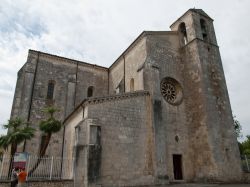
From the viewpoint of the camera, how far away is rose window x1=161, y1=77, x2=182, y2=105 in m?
19.6

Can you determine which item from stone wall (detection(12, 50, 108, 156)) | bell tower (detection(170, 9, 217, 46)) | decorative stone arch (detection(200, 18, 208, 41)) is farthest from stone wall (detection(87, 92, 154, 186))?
decorative stone arch (detection(200, 18, 208, 41))

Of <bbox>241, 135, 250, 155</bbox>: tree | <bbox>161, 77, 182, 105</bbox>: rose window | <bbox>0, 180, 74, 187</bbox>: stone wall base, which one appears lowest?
<bbox>0, 180, 74, 187</bbox>: stone wall base

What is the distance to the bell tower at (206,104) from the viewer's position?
17.3m

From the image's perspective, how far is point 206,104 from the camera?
1845 centimetres

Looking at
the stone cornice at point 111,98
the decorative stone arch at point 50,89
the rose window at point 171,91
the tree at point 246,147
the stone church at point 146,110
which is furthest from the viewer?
the tree at point 246,147

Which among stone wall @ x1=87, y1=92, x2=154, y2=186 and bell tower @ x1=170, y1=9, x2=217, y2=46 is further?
bell tower @ x1=170, y1=9, x2=217, y2=46

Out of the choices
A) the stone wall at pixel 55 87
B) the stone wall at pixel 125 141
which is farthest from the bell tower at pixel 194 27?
the stone wall at pixel 55 87

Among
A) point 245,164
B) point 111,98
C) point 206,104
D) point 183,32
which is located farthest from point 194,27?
point 245,164

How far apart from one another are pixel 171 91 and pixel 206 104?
3141 mm

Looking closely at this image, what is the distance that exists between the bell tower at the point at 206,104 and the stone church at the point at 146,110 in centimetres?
8

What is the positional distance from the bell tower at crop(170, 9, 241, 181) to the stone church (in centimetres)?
8

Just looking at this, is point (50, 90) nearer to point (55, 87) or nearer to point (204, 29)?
point (55, 87)

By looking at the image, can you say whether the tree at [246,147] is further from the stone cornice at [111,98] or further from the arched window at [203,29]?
the stone cornice at [111,98]

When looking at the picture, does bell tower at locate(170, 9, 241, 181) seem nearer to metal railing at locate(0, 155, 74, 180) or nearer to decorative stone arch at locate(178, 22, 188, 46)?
decorative stone arch at locate(178, 22, 188, 46)
